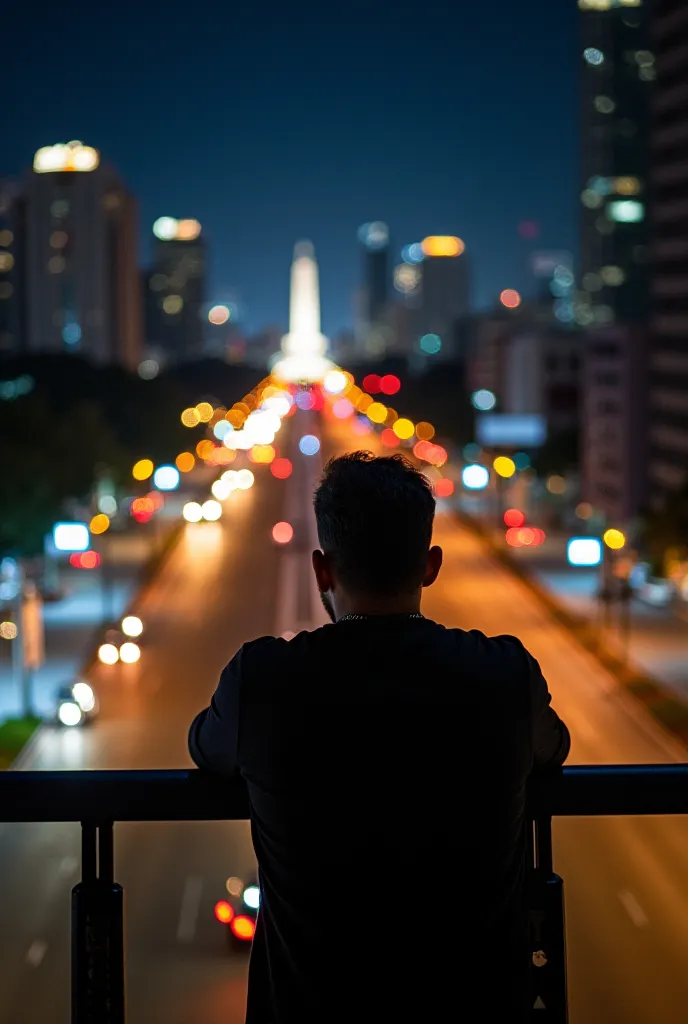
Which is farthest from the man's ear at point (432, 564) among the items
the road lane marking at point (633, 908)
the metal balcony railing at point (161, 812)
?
the road lane marking at point (633, 908)

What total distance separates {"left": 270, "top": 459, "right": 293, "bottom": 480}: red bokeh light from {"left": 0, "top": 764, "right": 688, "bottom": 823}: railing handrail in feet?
222

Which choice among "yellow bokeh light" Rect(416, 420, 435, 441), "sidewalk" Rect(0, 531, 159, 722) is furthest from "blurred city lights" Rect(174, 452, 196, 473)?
"yellow bokeh light" Rect(416, 420, 435, 441)

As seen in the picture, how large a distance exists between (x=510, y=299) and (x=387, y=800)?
547ft

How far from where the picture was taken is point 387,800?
208 centimetres

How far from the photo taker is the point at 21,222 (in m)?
111

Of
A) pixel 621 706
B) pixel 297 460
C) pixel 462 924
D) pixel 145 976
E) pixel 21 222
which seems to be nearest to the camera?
pixel 462 924

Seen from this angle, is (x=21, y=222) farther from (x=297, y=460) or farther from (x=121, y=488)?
(x=121, y=488)

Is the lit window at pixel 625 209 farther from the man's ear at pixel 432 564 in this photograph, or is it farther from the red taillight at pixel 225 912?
the man's ear at pixel 432 564

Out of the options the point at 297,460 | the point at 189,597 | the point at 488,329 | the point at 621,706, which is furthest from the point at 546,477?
the point at 488,329

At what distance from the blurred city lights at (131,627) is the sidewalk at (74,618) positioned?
70cm

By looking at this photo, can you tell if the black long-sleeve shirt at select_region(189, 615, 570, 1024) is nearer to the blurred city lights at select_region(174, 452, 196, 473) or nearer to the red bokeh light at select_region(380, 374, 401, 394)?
the blurred city lights at select_region(174, 452, 196, 473)

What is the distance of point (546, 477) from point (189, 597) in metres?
34.3

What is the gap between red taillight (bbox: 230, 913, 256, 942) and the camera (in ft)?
37.3

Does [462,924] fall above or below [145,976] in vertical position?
above
